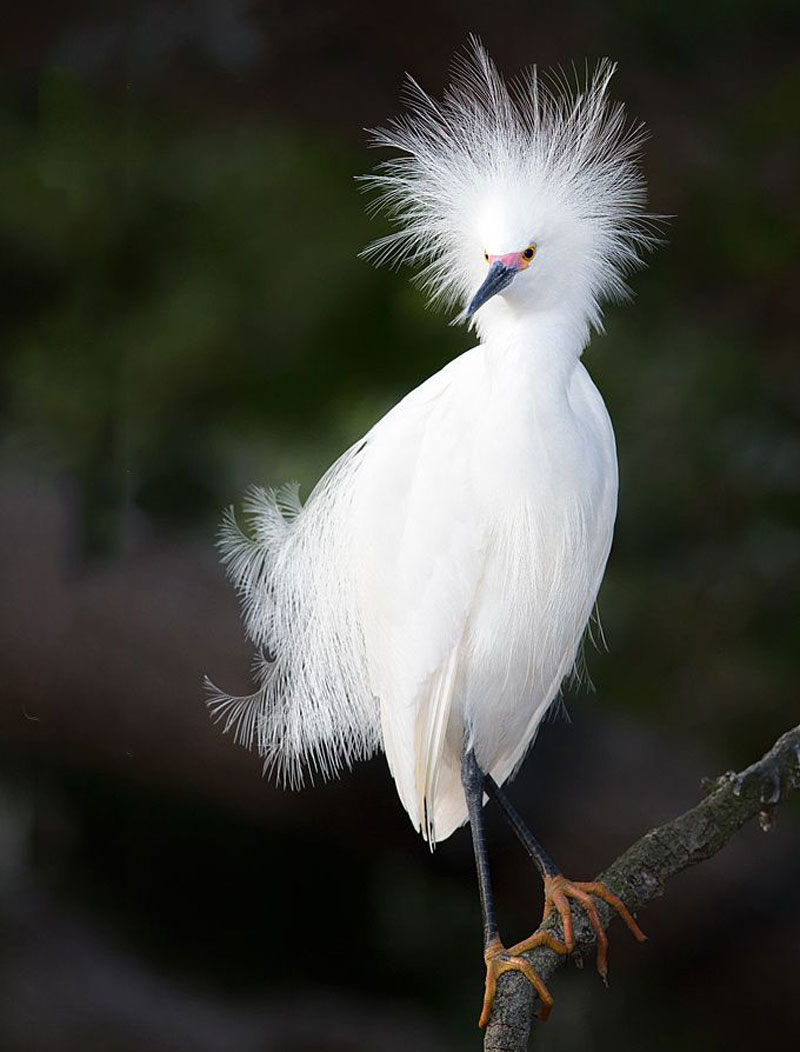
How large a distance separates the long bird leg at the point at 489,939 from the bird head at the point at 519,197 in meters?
0.37

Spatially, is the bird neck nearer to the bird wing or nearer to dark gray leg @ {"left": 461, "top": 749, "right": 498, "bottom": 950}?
the bird wing

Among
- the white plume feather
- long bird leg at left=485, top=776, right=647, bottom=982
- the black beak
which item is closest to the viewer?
the black beak

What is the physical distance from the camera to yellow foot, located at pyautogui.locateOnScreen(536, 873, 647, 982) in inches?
40.8

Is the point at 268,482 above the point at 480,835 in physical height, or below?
above

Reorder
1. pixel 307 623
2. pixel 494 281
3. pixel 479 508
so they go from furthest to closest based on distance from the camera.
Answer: pixel 307 623
pixel 479 508
pixel 494 281

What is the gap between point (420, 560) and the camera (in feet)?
3.52

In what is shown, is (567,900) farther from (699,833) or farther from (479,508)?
(479,508)

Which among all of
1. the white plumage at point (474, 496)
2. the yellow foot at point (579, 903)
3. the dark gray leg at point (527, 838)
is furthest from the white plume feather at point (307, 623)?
the yellow foot at point (579, 903)

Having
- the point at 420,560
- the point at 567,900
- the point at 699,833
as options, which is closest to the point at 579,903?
the point at 567,900

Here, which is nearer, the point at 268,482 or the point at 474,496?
the point at 474,496

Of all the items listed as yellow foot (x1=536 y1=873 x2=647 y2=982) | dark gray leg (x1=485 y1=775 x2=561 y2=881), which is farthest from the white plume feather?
yellow foot (x1=536 y1=873 x2=647 y2=982)

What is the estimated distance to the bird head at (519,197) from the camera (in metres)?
1.00

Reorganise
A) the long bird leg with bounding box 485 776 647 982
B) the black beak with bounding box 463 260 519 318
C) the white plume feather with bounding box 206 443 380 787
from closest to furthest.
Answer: the black beak with bounding box 463 260 519 318
the long bird leg with bounding box 485 776 647 982
the white plume feather with bounding box 206 443 380 787

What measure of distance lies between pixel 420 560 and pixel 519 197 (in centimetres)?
29
